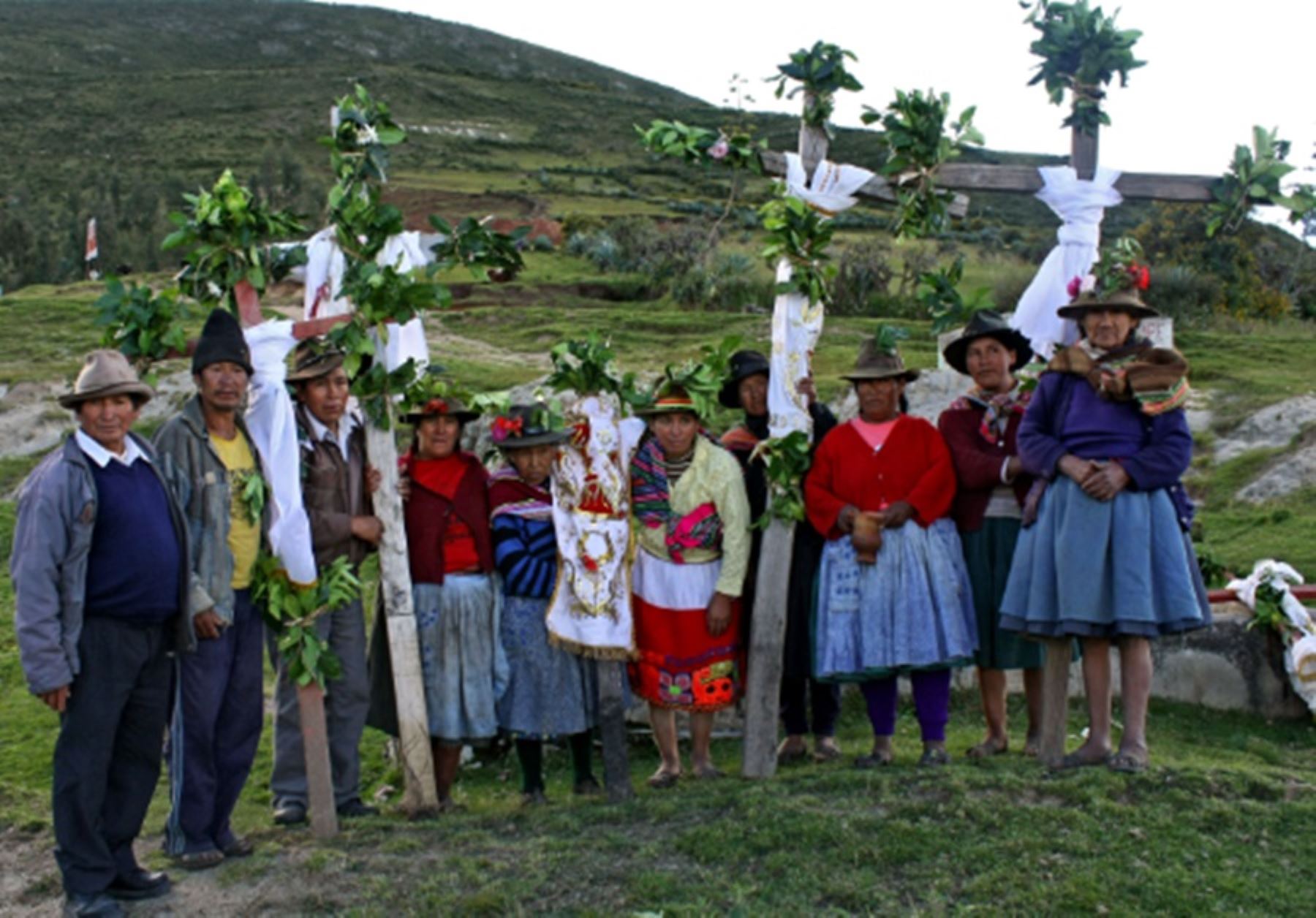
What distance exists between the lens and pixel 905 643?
6219 mm

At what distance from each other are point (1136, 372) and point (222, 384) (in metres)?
3.87

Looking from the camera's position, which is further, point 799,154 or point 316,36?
point 316,36

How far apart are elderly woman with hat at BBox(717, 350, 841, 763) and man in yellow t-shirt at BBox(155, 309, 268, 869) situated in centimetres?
245

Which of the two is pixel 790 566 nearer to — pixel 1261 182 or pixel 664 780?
pixel 664 780

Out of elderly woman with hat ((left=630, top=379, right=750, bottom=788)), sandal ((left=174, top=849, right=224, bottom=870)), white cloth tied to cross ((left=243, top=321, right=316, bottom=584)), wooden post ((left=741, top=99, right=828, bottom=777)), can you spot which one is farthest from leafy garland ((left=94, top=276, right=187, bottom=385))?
wooden post ((left=741, top=99, right=828, bottom=777))

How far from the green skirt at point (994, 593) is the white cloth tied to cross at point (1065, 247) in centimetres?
93

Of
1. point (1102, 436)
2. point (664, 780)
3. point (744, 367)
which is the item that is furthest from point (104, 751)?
point (1102, 436)

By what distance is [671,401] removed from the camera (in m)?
6.54

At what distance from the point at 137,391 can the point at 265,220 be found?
1.25 m

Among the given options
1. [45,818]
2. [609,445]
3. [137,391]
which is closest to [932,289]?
[609,445]

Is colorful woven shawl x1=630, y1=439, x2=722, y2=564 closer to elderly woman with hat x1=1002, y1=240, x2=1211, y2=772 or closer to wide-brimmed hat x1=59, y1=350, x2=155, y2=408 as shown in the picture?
elderly woman with hat x1=1002, y1=240, x2=1211, y2=772

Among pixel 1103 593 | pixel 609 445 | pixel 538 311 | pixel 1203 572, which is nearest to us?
pixel 1103 593

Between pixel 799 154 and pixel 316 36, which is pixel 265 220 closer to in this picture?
pixel 799 154

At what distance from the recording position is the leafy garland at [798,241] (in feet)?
21.7
